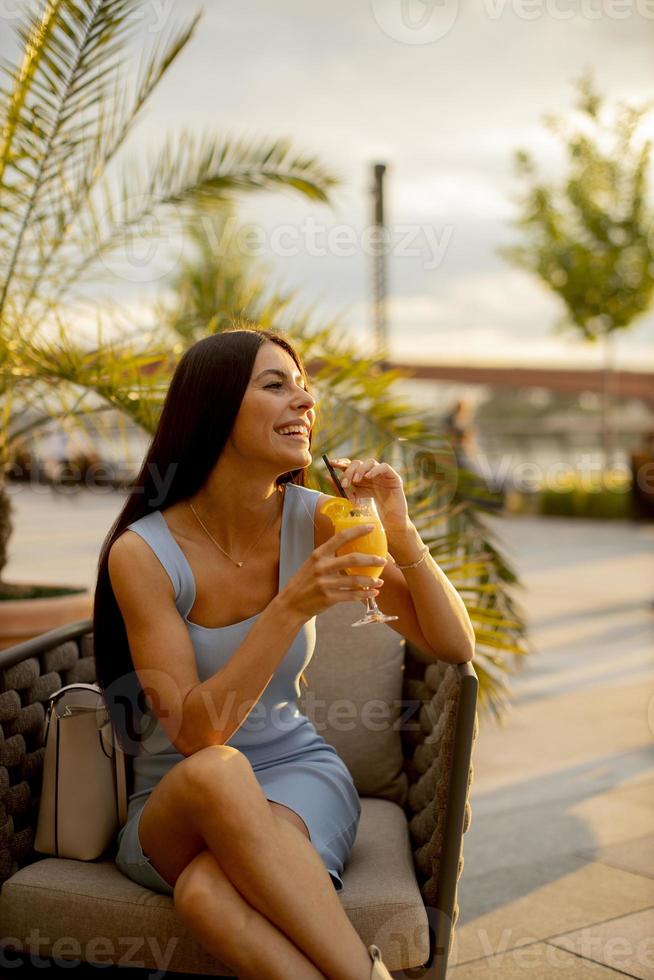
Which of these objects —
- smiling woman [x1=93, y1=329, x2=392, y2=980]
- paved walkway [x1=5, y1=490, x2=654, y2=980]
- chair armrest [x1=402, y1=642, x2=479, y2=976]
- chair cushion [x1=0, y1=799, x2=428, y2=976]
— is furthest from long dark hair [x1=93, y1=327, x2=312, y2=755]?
paved walkway [x1=5, y1=490, x2=654, y2=980]

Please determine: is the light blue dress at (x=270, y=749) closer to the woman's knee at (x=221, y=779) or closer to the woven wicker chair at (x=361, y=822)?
the woven wicker chair at (x=361, y=822)

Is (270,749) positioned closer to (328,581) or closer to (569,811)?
(328,581)

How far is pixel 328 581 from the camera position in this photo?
1836 mm

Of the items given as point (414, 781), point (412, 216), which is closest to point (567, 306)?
point (412, 216)

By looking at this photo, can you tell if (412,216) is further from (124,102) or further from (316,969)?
(316,969)

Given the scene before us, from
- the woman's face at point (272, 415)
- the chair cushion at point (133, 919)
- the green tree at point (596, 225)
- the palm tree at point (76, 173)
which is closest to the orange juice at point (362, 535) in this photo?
the woman's face at point (272, 415)

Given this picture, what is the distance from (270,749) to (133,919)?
1.38 feet

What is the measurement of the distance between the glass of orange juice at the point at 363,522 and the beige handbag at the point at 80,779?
63 centimetres

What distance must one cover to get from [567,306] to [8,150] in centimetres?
1248

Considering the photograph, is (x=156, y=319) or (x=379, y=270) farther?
(x=379, y=270)

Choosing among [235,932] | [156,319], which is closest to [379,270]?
[156,319]

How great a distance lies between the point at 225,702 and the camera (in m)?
1.88

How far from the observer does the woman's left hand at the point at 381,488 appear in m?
2.05

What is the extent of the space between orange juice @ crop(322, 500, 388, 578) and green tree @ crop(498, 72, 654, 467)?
530 inches
